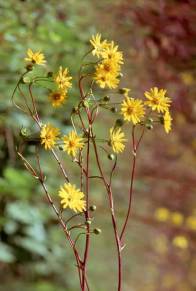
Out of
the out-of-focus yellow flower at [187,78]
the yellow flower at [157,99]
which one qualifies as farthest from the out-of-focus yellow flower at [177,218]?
the yellow flower at [157,99]

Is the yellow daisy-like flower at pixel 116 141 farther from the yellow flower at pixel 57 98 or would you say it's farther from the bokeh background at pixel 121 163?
the bokeh background at pixel 121 163

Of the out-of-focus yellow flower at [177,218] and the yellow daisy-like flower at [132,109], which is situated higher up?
the out-of-focus yellow flower at [177,218]

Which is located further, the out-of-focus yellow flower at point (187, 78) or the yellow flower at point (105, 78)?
the out-of-focus yellow flower at point (187, 78)

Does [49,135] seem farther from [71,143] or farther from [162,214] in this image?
[162,214]

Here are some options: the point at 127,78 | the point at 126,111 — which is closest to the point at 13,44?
the point at 127,78

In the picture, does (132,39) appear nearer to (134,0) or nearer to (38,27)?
(134,0)

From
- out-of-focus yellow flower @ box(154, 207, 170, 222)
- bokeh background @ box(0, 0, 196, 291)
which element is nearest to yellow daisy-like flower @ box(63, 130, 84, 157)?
bokeh background @ box(0, 0, 196, 291)

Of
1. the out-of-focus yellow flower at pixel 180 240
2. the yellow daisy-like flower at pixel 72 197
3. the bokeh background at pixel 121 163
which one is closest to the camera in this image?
the yellow daisy-like flower at pixel 72 197
